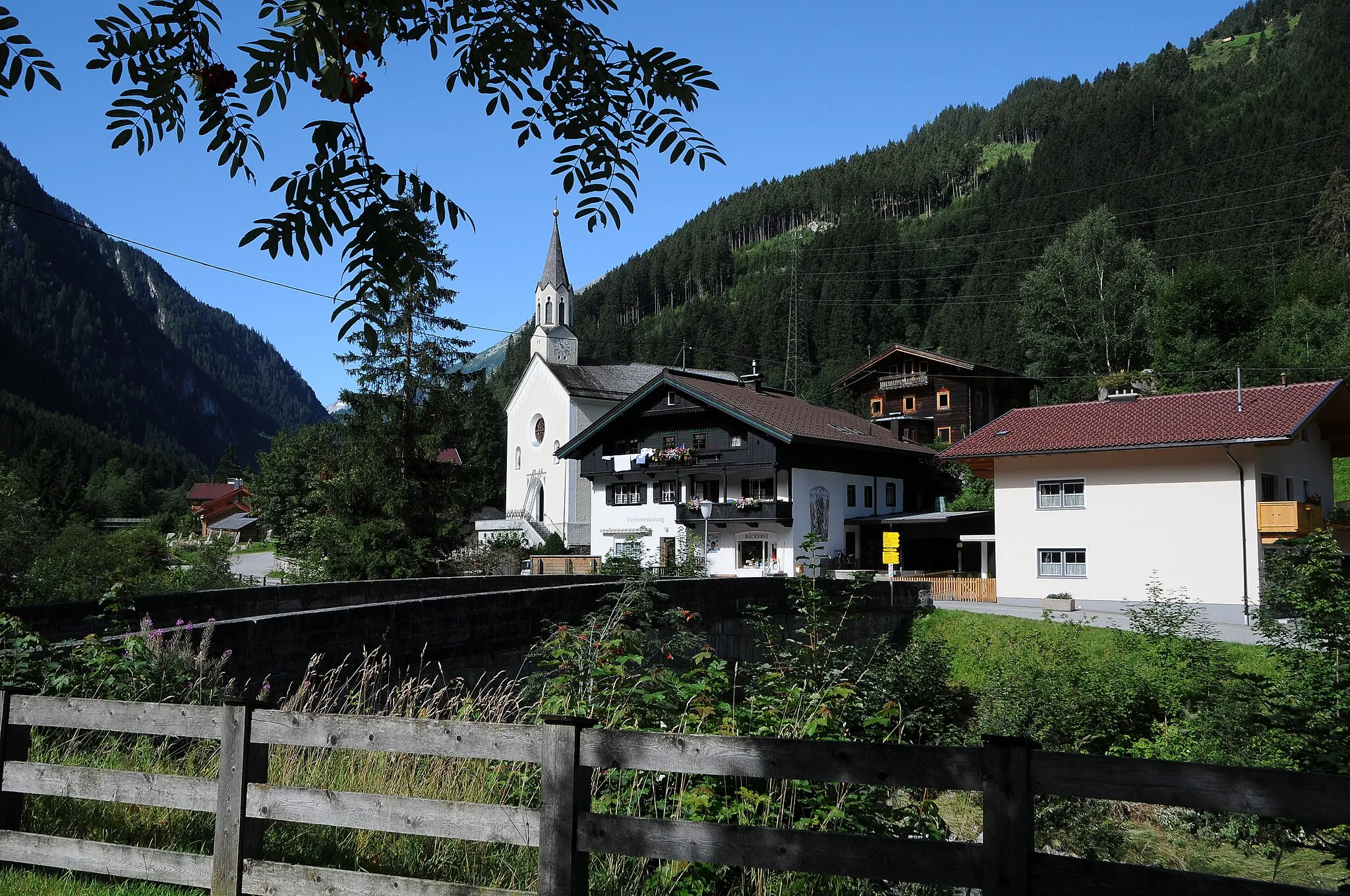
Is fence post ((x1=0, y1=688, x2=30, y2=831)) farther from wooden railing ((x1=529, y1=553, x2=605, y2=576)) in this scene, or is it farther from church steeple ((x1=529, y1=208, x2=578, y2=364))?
church steeple ((x1=529, y1=208, x2=578, y2=364))

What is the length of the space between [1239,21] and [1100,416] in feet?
679

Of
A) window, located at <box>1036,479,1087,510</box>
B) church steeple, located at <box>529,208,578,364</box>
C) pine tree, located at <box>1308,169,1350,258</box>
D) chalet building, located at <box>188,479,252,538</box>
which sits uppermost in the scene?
pine tree, located at <box>1308,169,1350,258</box>

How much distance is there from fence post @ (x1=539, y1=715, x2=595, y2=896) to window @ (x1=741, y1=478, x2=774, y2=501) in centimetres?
3465

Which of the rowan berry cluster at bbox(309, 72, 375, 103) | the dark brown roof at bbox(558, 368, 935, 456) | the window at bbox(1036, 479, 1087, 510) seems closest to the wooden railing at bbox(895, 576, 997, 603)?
the window at bbox(1036, 479, 1087, 510)

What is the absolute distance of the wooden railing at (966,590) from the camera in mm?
33000

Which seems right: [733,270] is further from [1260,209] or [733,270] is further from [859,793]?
[859,793]

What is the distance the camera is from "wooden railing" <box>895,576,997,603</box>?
1299 inches

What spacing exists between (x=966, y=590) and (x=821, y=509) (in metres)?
7.61

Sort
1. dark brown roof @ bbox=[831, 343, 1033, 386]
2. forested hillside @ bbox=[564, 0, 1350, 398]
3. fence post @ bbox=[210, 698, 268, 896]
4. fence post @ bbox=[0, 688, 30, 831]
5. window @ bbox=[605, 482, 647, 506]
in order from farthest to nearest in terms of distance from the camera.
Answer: dark brown roof @ bbox=[831, 343, 1033, 386]
forested hillside @ bbox=[564, 0, 1350, 398]
window @ bbox=[605, 482, 647, 506]
fence post @ bbox=[0, 688, 30, 831]
fence post @ bbox=[210, 698, 268, 896]

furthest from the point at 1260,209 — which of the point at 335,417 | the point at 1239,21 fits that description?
the point at 1239,21

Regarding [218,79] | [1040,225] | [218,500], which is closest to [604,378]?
[218,79]

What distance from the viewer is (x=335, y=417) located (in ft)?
116

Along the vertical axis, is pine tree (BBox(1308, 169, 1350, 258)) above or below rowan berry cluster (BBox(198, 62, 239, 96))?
above

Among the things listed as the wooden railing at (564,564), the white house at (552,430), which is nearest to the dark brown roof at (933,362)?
the white house at (552,430)
